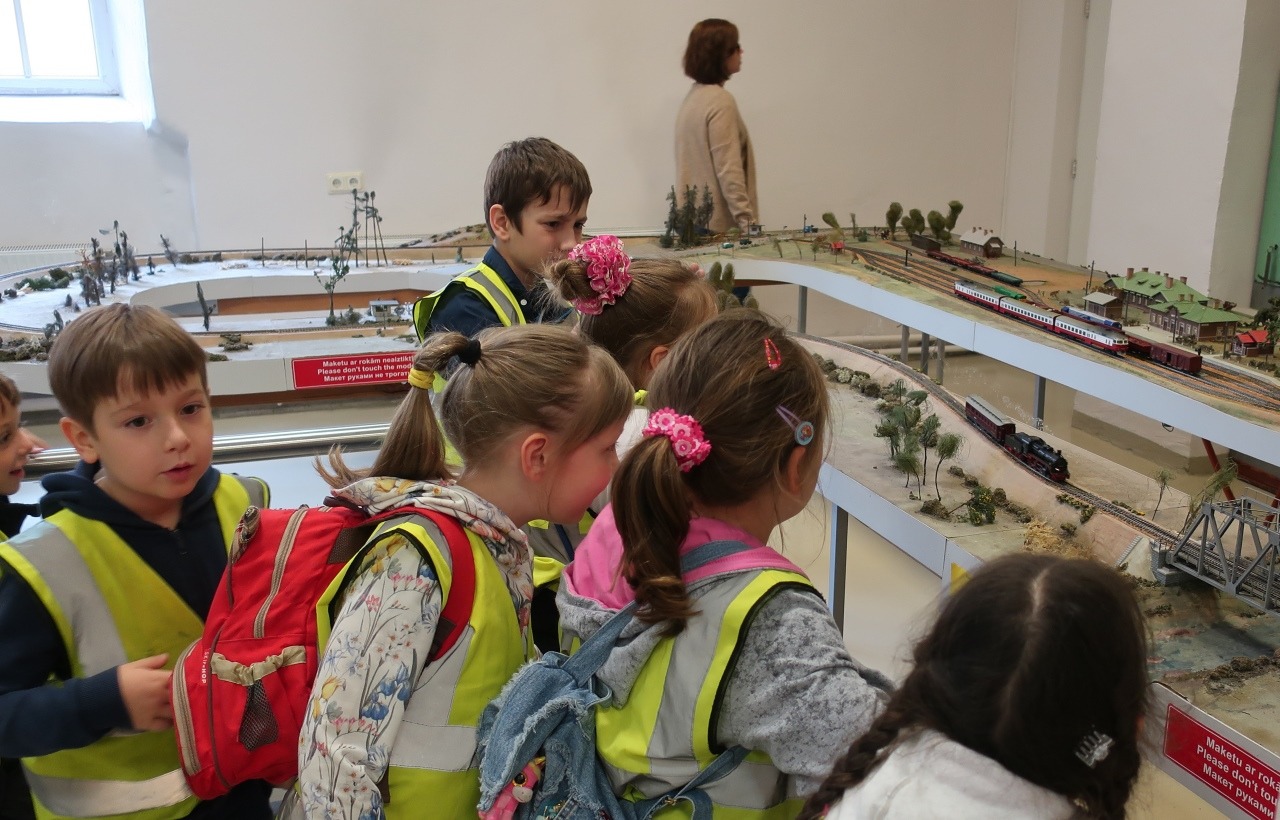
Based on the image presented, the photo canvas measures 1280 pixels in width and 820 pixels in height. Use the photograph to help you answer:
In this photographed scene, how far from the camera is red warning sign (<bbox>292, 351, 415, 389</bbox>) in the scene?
19.0ft

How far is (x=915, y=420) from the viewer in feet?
15.5

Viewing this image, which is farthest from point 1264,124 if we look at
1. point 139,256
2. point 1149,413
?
point 139,256

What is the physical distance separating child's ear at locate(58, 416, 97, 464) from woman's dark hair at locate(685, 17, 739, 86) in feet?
27.3

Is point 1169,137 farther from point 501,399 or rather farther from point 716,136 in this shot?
point 501,399

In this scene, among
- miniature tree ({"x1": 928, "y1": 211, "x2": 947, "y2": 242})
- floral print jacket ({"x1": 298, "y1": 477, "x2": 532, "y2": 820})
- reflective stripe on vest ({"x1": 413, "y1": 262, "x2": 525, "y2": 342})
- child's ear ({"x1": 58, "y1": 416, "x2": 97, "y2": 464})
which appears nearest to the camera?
floral print jacket ({"x1": 298, "y1": 477, "x2": 532, "y2": 820})

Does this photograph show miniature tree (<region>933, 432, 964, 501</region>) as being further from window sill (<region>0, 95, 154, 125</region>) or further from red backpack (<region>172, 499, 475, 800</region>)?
window sill (<region>0, 95, 154, 125</region>)

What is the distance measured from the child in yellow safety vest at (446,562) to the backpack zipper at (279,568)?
11 centimetres

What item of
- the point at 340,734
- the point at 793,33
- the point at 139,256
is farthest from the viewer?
the point at 793,33

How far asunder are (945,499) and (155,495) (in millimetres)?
3080

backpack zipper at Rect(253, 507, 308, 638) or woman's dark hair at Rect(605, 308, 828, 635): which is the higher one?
woman's dark hair at Rect(605, 308, 828, 635)

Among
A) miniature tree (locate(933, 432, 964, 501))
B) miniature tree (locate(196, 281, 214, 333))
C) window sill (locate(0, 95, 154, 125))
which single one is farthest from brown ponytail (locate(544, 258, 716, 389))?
window sill (locate(0, 95, 154, 125))

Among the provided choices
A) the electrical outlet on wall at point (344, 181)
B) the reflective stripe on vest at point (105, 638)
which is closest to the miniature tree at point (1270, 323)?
the reflective stripe on vest at point (105, 638)

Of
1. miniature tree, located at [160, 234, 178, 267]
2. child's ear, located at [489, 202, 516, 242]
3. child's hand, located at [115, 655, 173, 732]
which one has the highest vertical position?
child's ear, located at [489, 202, 516, 242]

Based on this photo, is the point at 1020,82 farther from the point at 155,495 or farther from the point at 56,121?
the point at 155,495
